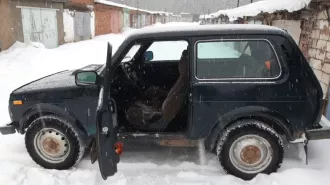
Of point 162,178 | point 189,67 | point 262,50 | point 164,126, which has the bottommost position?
point 162,178

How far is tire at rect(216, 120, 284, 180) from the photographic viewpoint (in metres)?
3.35

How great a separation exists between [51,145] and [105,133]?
1.18 m

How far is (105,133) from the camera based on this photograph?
9.71ft

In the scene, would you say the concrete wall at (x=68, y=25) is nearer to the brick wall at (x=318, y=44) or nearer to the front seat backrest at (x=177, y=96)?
the brick wall at (x=318, y=44)

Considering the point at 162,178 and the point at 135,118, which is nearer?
the point at 162,178

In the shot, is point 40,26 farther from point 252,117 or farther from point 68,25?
point 252,117

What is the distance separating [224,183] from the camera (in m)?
3.36

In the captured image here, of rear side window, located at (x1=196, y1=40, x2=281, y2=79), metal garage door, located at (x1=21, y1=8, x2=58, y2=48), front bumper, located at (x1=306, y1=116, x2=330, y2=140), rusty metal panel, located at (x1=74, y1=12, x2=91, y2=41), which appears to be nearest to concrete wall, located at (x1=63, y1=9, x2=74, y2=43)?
rusty metal panel, located at (x1=74, y1=12, x2=91, y2=41)

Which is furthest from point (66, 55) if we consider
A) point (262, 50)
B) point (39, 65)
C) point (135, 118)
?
point (262, 50)

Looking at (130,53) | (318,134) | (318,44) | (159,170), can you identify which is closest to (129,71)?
(130,53)

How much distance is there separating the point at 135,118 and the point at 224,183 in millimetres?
1492

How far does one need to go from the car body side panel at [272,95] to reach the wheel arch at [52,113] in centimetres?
151

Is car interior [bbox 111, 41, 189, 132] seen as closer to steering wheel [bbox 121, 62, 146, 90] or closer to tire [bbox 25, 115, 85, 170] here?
steering wheel [bbox 121, 62, 146, 90]

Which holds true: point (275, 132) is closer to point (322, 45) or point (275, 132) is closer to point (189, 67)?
point (189, 67)
